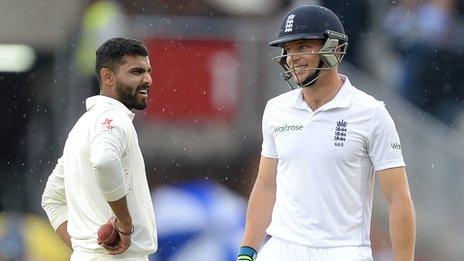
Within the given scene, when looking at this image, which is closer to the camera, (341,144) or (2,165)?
(341,144)

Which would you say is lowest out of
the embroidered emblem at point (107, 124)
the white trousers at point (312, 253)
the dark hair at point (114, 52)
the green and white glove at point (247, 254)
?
the green and white glove at point (247, 254)

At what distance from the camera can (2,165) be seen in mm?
8070

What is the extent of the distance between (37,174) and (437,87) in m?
2.54

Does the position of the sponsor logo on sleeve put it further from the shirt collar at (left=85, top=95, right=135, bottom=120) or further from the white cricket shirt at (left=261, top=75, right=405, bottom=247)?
the shirt collar at (left=85, top=95, right=135, bottom=120)

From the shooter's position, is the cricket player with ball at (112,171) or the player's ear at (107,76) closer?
the cricket player with ball at (112,171)

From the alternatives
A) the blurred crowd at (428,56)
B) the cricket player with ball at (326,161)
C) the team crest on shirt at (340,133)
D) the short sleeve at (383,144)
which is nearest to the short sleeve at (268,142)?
the cricket player with ball at (326,161)

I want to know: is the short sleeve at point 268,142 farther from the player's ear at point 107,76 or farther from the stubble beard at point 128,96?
the player's ear at point 107,76

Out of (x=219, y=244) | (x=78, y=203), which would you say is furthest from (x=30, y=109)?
(x=78, y=203)

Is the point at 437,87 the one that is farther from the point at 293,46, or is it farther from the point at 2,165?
the point at 293,46

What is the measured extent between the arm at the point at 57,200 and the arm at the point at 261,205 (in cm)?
97

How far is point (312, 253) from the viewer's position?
479cm

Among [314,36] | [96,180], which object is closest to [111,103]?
[96,180]

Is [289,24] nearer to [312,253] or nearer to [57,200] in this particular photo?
[312,253]

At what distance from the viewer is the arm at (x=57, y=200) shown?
18.5 ft
